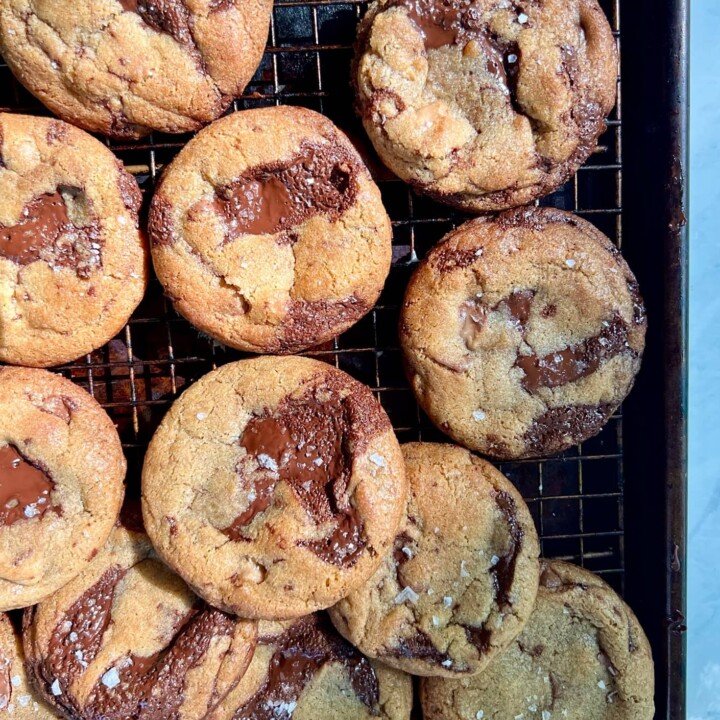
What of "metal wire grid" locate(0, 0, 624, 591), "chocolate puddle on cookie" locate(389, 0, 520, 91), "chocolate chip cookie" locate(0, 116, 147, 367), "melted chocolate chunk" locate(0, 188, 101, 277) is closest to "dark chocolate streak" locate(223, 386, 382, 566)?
"metal wire grid" locate(0, 0, 624, 591)

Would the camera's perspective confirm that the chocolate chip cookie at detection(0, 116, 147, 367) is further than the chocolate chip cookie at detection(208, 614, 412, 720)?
No

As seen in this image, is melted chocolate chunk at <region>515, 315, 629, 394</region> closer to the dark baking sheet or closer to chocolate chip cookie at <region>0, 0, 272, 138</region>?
the dark baking sheet

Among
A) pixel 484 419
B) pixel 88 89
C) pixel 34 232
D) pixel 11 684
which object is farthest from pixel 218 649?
pixel 88 89

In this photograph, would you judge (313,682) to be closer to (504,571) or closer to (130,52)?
(504,571)

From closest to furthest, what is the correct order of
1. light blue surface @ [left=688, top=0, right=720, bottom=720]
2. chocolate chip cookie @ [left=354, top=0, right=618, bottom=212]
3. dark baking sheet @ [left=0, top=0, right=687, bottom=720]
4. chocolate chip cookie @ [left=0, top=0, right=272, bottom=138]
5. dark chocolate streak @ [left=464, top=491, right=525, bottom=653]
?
chocolate chip cookie @ [left=0, top=0, right=272, bottom=138] → chocolate chip cookie @ [left=354, top=0, right=618, bottom=212] → dark chocolate streak @ [left=464, top=491, right=525, bottom=653] → dark baking sheet @ [left=0, top=0, right=687, bottom=720] → light blue surface @ [left=688, top=0, right=720, bottom=720]

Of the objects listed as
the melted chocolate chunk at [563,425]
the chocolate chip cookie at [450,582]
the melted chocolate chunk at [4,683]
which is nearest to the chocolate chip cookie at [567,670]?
the chocolate chip cookie at [450,582]

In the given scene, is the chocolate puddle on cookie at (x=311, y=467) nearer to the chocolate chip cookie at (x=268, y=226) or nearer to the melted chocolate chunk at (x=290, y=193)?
the chocolate chip cookie at (x=268, y=226)

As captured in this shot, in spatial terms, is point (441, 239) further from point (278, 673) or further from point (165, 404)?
point (278, 673)

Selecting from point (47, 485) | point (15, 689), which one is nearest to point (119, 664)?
point (15, 689)
